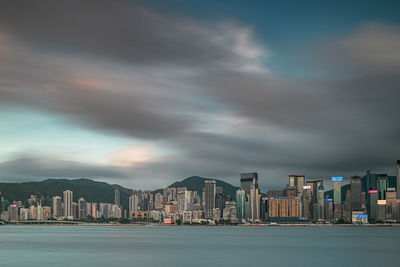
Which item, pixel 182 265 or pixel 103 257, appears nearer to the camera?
pixel 182 265

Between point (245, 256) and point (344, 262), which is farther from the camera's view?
point (245, 256)

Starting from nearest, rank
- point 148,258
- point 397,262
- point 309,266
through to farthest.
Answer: point 309,266
point 397,262
point 148,258

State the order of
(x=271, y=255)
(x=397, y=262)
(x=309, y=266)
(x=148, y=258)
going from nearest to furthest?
(x=309, y=266)
(x=397, y=262)
(x=148, y=258)
(x=271, y=255)

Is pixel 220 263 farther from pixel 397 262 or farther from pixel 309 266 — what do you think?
pixel 397 262

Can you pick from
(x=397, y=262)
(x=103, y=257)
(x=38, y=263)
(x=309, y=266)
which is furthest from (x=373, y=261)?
(x=38, y=263)

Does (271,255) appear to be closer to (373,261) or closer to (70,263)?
(373,261)

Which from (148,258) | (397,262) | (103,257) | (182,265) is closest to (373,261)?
(397,262)

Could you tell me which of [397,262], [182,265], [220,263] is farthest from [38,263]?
[397,262]

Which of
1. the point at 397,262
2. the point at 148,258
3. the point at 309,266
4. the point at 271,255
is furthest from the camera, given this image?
the point at 271,255
